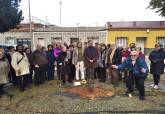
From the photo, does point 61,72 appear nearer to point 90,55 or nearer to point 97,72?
point 90,55

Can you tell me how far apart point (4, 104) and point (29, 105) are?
80 centimetres

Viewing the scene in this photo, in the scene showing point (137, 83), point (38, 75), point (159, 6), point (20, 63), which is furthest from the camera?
point (159, 6)

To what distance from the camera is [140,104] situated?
966 cm

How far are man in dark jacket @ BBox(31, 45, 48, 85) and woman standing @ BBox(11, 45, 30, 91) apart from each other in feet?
2.34

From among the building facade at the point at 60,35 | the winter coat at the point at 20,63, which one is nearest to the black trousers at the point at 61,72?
the winter coat at the point at 20,63

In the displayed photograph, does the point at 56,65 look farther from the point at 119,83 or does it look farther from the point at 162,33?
the point at 162,33

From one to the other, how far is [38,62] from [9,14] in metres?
4.57

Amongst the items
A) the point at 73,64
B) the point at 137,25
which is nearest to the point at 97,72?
the point at 73,64

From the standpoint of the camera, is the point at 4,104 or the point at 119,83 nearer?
the point at 4,104

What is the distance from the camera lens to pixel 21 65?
11406 mm

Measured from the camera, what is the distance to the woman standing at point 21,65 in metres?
11.3

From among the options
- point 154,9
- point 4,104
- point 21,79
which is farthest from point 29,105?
point 154,9

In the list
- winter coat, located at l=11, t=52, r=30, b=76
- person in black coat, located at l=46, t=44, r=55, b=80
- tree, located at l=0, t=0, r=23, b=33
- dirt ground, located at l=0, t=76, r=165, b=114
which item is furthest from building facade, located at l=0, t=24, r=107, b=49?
winter coat, located at l=11, t=52, r=30, b=76

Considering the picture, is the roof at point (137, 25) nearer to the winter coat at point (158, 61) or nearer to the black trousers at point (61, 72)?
the black trousers at point (61, 72)
